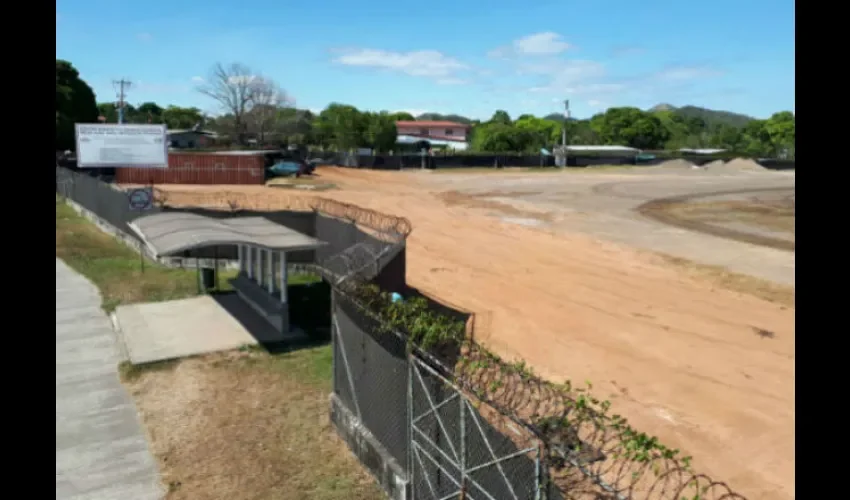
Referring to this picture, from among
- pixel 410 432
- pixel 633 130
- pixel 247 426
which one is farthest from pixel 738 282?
pixel 633 130

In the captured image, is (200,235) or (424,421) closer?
(424,421)

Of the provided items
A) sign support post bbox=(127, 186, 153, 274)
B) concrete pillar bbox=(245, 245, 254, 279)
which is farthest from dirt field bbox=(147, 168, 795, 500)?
sign support post bbox=(127, 186, 153, 274)

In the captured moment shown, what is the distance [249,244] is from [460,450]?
26.5 ft

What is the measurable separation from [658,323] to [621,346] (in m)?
2.33

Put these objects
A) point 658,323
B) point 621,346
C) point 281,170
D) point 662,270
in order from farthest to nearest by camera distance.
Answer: point 281,170 < point 662,270 < point 658,323 < point 621,346

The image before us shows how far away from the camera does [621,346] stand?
→ 1439 centimetres

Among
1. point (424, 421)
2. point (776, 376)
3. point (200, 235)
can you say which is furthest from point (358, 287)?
point (776, 376)

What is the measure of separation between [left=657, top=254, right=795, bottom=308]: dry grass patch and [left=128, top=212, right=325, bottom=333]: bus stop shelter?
13.0 metres

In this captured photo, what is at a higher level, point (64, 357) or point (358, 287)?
point (358, 287)

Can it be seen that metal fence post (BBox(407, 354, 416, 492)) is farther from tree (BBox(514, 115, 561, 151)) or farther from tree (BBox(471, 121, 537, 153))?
tree (BBox(514, 115, 561, 151))

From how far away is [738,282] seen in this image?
2142 cm
